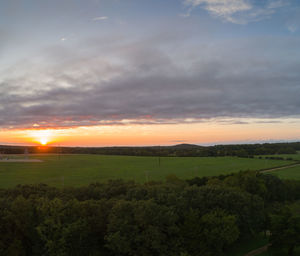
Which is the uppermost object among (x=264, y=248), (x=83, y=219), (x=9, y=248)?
(x=83, y=219)

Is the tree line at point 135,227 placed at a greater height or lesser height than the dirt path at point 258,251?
greater

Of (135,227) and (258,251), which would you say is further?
(258,251)

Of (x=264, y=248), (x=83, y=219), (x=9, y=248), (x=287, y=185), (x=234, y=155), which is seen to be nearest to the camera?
(x=9, y=248)

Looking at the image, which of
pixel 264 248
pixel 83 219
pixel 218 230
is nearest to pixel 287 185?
pixel 264 248

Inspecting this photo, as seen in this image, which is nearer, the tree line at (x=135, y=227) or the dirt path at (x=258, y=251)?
the tree line at (x=135, y=227)

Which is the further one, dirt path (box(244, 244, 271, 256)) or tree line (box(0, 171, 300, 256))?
dirt path (box(244, 244, 271, 256))

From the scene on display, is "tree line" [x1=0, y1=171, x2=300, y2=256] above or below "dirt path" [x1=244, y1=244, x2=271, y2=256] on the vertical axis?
above

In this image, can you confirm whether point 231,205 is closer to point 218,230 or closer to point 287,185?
point 218,230

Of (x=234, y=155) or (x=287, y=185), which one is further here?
(x=234, y=155)

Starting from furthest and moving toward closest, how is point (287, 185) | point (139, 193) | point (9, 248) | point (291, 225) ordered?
point (287, 185) → point (139, 193) → point (291, 225) → point (9, 248)

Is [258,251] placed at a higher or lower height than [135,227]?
lower

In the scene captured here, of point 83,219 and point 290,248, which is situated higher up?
point 83,219
